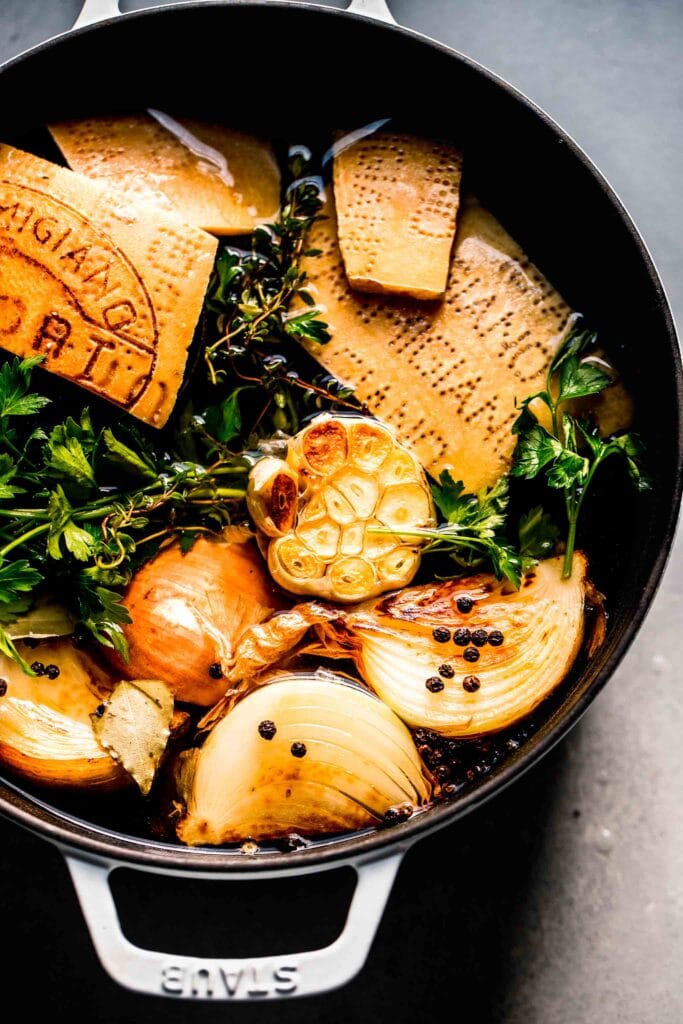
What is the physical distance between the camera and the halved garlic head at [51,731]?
4.04 ft

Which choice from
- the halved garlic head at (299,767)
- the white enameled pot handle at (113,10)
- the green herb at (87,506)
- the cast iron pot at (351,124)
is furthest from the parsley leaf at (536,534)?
the white enameled pot handle at (113,10)

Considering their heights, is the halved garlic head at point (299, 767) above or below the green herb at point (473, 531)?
below

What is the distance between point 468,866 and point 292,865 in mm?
436

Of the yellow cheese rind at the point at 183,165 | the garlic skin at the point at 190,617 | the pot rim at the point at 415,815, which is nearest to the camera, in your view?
the pot rim at the point at 415,815

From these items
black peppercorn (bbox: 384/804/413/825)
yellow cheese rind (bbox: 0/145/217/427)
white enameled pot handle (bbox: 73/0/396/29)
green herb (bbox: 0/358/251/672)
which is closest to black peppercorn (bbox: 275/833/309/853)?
black peppercorn (bbox: 384/804/413/825)

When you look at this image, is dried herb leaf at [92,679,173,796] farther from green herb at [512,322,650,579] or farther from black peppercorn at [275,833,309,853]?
green herb at [512,322,650,579]

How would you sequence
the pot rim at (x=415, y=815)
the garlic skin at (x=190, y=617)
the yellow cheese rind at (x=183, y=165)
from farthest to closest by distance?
the yellow cheese rind at (x=183, y=165) < the garlic skin at (x=190, y=617) < the pot rim at (x=415, y=815)

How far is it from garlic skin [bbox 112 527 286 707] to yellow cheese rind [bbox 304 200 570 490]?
0.34m

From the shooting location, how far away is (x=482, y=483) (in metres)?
1.34

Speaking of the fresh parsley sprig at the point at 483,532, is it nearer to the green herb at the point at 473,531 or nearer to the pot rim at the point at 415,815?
the green herb at the point at 473,531

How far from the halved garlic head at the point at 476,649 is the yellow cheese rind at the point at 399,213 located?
460mm

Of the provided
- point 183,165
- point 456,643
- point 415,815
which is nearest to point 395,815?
point 415,815

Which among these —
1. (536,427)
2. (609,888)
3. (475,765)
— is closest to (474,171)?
(536,427)

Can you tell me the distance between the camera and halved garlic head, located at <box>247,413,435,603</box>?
1280 millimetres
